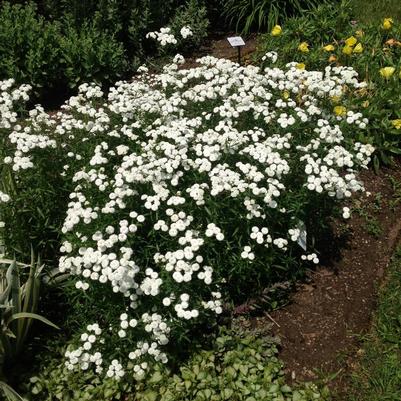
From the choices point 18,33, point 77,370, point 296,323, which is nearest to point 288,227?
point 296,323

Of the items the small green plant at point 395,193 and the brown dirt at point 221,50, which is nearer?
the small green plant at point 395,193

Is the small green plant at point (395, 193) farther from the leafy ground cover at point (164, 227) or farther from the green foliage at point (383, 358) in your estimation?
the leafy ground cover at point (164, 227)

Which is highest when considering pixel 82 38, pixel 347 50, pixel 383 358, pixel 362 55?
pixel 347 50

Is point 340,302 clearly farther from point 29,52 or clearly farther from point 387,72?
point 29,52

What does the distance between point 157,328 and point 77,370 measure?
0.77m

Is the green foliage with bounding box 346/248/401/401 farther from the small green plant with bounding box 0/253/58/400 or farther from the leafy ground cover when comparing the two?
the small green plant with bounding box 0/253/58/400

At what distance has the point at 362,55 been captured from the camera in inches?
227

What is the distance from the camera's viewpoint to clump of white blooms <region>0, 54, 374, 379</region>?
10.7 feet

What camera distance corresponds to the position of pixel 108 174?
387 cm

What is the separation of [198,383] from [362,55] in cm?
412

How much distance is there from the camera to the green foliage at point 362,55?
5176 mm

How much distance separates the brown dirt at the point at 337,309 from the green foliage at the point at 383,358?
0.07 meters

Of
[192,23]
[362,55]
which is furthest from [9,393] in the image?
[192,23]

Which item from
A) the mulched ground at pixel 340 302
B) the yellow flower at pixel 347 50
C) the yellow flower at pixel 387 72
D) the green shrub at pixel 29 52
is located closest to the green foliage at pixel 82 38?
the green shrub at pixel 29 52
